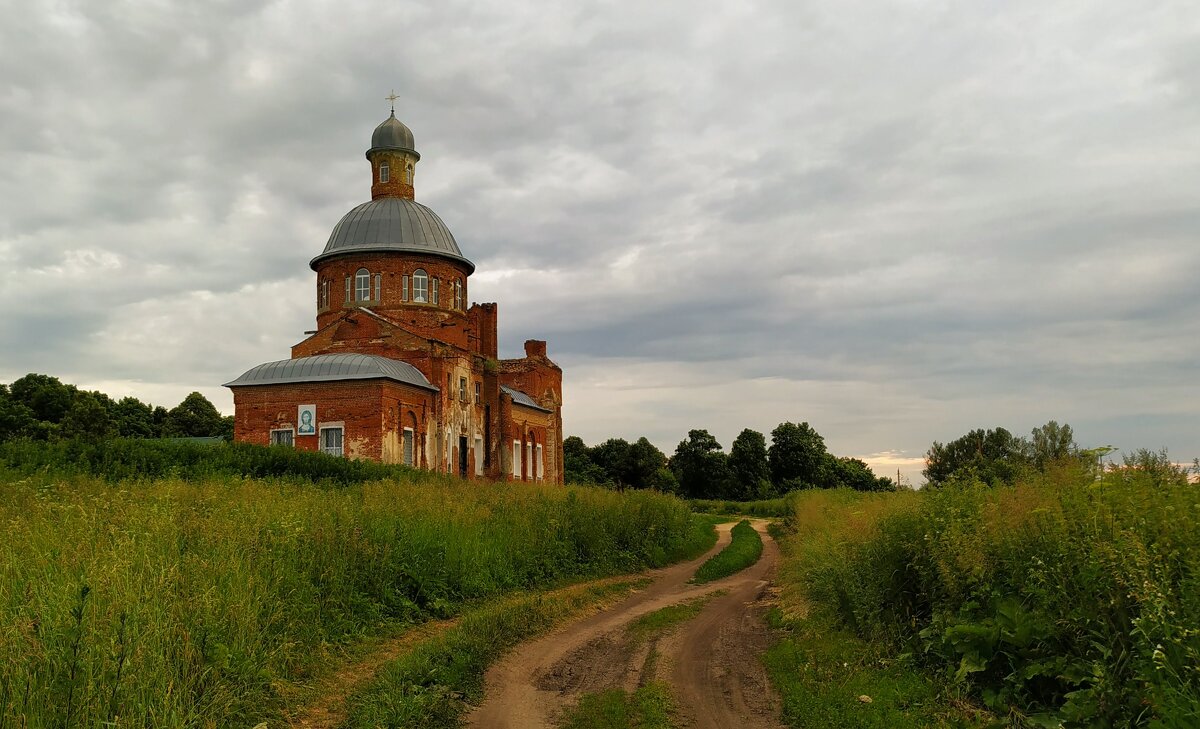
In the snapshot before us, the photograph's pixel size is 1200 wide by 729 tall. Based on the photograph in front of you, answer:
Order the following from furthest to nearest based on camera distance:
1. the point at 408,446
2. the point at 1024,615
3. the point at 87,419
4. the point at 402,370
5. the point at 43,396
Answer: the point at 43,396, the point at 87,419, the point at 402,370, the point at 408,446, the point at 1024,615

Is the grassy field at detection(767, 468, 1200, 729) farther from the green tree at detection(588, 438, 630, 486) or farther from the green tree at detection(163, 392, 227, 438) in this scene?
the green tree at detection(163, 392, 227, 438)

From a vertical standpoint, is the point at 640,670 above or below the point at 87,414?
below

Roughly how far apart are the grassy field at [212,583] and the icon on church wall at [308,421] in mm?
16282

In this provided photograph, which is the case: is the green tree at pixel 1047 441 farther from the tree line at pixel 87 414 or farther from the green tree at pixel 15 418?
the green tree at pixel 15 418

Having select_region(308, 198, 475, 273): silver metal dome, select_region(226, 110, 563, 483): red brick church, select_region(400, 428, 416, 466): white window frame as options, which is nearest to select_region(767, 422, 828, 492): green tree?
select_region(226, 110, 563, 483): red brick church

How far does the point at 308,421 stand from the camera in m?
32.8

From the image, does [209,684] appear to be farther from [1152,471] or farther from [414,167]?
[414,167]

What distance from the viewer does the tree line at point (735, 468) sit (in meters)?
66.6

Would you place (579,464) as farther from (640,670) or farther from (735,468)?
(640,670)

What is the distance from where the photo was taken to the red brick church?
32.9 metres

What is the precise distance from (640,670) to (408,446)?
87.6 feet

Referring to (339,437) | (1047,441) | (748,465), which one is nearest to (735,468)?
(748,465)

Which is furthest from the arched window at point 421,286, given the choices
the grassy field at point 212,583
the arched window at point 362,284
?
the grassy field at point 212,583

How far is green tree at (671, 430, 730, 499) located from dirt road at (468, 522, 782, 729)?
2127 inches
